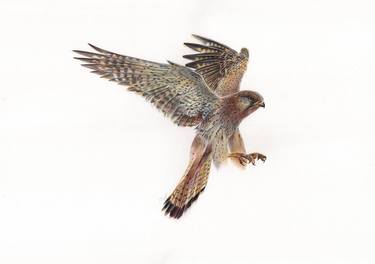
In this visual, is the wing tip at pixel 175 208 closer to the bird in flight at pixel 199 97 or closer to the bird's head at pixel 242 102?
the bird in flight at pixel 199 97

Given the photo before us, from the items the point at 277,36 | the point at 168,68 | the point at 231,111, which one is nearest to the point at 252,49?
the point at 277,36

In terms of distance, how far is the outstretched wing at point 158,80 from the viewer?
1.47 m

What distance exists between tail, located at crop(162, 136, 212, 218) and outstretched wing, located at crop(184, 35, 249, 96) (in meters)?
0.14

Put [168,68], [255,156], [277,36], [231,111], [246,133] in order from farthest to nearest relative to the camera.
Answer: [277,36], [246,133], [255,156], [231,111], [168,68]

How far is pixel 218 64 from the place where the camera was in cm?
167

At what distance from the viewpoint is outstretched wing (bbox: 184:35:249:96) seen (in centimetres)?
166

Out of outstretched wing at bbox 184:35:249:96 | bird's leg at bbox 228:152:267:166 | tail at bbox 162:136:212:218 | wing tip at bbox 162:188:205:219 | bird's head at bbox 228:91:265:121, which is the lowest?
wing tip at bbox 162:188:205:219

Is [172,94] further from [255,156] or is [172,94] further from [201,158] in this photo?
[255,156]

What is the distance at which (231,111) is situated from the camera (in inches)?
63.6

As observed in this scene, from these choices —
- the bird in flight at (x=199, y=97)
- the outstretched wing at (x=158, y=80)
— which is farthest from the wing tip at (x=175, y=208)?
the outstretched wing at (x=158, y=80)

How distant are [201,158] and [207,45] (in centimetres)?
27

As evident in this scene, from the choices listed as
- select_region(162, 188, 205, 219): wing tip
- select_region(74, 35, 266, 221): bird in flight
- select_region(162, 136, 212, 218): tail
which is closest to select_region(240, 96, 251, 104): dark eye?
select_region(74, 35, 266, 221): bird in flight

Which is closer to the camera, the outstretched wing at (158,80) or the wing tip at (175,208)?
the outstretched wing at (158,80)

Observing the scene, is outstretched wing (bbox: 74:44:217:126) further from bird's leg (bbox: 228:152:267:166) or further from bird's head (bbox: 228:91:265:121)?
bird's leg (bbox: 228:152:267:166)
